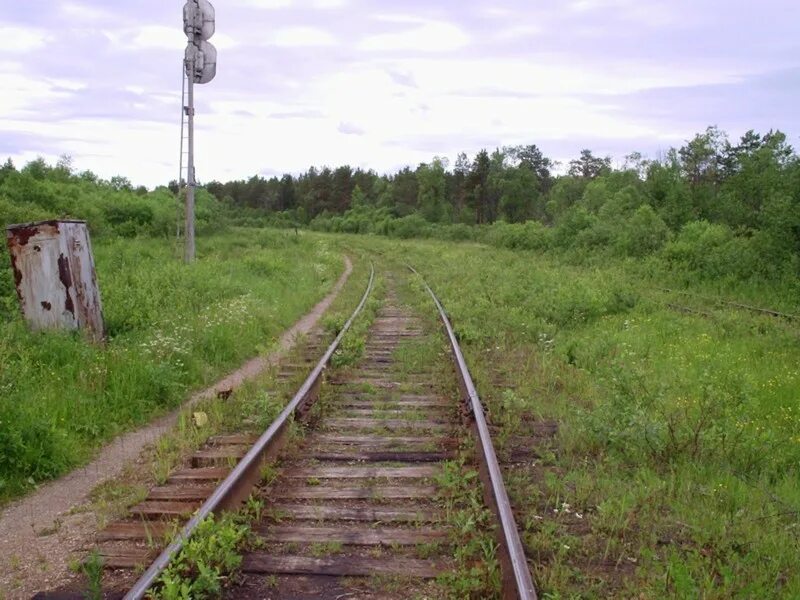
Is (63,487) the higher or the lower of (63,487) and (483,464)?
the lower

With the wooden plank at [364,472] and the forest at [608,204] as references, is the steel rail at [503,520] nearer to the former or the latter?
the wooden plank at [364,472]

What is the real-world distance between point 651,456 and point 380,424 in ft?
7.82

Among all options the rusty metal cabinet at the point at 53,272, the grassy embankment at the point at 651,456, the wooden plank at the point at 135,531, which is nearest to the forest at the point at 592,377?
the grassy embankment at the point at 651,456

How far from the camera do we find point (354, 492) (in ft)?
15.8

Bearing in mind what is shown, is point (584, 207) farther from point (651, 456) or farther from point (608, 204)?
point (651, 456)

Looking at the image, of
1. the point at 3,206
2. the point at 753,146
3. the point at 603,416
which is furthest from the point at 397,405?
the point at 753,146

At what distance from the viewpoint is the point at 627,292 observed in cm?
1542

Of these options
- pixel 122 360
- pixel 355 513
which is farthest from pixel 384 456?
pixel 122 360

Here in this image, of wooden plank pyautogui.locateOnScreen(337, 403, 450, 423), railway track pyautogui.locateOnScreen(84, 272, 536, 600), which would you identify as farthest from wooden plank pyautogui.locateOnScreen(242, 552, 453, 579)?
wooden plank pyautogui.locateOnScreen(337, 403, 450, 423)

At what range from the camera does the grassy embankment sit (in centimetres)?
379

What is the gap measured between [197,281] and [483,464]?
36.7 feet

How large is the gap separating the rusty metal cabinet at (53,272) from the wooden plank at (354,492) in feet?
15.4

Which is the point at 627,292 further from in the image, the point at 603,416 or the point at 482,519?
the point at 482,519

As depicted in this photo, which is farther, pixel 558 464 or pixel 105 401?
pixel 105 401
